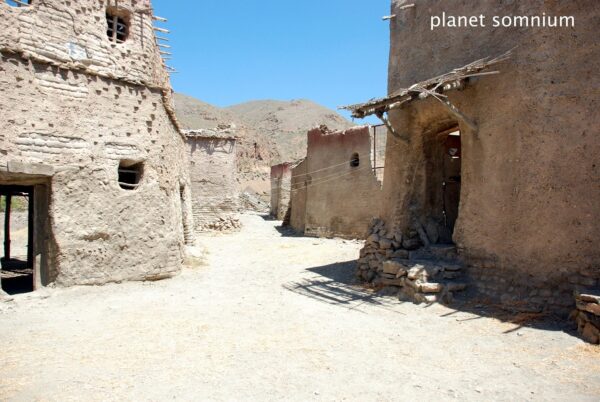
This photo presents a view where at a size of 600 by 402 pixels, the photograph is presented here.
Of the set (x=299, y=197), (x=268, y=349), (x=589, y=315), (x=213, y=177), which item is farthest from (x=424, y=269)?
(x=299, y=197)

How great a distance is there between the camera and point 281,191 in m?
27.3

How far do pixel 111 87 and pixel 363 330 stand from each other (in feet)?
21.7

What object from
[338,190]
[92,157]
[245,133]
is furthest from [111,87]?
[245,133]

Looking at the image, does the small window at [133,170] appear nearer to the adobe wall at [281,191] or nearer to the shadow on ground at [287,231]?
the shadow on ground at [287,231]

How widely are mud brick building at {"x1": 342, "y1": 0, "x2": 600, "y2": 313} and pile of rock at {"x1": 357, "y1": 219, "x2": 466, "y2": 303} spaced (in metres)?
0.04

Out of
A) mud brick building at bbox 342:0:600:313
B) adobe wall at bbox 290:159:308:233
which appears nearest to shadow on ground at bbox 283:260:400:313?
mud brick building at bbox 342:0:600:313

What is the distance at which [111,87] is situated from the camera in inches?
336

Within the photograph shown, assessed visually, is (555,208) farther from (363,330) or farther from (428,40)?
(428,40)

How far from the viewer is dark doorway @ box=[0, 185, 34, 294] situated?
9.63 metres

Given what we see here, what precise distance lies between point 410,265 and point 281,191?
19.6m

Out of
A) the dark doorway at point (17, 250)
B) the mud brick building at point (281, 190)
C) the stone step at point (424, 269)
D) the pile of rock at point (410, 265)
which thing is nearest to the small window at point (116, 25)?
the dark doorway at point (17, 250)

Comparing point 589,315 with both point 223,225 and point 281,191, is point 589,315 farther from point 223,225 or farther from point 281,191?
point 281,191

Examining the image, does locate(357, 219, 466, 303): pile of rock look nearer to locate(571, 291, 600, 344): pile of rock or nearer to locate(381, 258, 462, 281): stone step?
locate(381, 258, 462, 281): stone step

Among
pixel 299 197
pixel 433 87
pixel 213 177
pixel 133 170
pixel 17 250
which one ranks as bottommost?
pixel 17 250
